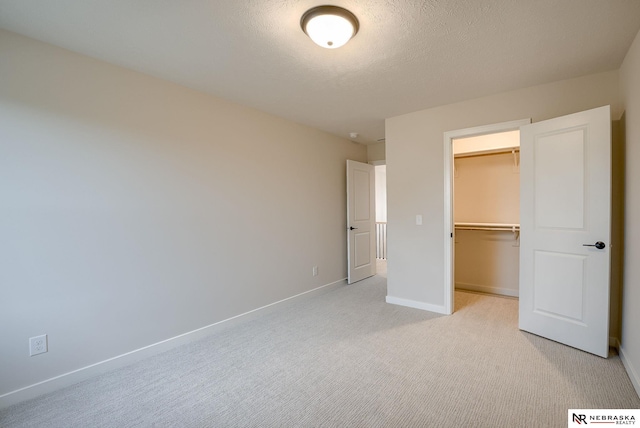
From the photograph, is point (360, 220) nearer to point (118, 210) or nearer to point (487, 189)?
point (487, 189)

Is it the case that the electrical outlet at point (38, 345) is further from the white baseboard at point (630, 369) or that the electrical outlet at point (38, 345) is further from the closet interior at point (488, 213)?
the closet interior at point (488, 213)

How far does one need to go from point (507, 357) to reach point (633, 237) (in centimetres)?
126

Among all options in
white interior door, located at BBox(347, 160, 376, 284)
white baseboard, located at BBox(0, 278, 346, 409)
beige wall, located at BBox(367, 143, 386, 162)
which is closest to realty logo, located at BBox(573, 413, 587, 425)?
white baseboard, located at BBox(0, 278, 346, 409)

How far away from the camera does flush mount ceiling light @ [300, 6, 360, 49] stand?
1666mm

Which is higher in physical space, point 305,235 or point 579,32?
point 579,32

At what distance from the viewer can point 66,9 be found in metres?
1.66

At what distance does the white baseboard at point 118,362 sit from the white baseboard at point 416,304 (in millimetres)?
1511

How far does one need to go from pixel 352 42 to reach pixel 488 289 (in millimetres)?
3783

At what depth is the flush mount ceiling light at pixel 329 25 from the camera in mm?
1666

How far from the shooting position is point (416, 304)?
3531mm

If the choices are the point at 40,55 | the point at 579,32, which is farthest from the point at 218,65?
the point at 579,32

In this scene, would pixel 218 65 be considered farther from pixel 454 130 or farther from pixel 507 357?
pixel 507 357

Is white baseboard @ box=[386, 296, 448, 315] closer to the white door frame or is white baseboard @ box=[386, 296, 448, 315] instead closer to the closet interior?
the white door frame

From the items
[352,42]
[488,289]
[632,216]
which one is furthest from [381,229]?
[352,42]
